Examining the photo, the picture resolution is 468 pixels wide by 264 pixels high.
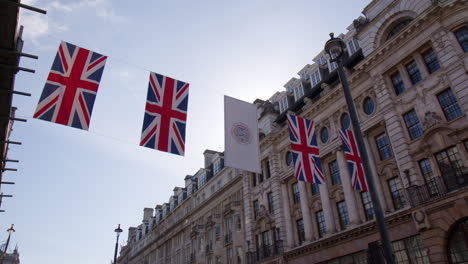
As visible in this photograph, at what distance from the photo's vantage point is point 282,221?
32500 millimetres

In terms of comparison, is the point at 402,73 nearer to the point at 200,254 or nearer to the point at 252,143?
the point at 252,143

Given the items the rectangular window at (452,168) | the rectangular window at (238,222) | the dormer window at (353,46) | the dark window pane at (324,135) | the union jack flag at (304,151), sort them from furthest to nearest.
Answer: the rectangular window at (238,222), the dormer window at (353,46), the dark window pane at (324,135), the rectangular window at (452,168), the union jack flag at (304,151)

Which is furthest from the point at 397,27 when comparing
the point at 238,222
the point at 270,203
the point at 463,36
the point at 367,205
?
the point at 238,222

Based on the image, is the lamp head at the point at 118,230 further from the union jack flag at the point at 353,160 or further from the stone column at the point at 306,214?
the union jack flag at the point at 353,160

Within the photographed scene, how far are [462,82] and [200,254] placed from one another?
3905 centimetres

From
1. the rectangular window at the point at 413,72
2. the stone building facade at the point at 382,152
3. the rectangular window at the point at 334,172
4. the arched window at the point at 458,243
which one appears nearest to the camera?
the arched window at the point at 458,243

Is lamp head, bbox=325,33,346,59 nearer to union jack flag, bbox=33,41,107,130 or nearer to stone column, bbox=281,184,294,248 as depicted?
union jack flag, bbox=33,41,107,130

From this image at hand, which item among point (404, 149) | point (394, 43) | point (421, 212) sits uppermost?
point (394, 43)

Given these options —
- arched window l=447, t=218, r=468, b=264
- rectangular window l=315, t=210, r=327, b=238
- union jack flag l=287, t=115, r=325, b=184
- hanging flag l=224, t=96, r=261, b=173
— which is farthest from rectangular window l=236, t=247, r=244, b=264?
hanging flag l=224, t=96, r=261, b=173

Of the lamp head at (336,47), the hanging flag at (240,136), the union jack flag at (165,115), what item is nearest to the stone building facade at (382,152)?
the lamp head at (336,47)

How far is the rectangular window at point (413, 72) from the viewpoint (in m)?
24.0

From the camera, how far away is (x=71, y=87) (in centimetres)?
1323

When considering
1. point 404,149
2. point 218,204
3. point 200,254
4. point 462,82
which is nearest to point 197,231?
point 200,254

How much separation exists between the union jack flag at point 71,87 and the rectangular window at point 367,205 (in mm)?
20482
